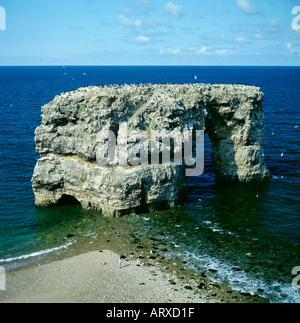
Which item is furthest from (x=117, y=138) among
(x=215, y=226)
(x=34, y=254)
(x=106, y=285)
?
(x=106, y=285)

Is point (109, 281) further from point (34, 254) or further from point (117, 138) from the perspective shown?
point (117, 138)

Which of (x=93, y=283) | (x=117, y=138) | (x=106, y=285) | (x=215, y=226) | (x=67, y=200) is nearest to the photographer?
(x=106, y=285)

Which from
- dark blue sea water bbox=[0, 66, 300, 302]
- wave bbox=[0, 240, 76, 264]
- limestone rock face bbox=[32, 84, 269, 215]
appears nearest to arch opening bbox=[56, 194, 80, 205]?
limestone rock face bbox=[32, 84, 269, 215]

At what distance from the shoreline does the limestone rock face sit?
614 cm

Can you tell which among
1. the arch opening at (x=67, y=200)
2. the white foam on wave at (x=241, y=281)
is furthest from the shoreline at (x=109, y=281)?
the arch opening at (x=67, y=200)

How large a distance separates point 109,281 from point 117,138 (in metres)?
12.9

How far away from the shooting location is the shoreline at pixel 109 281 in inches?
795

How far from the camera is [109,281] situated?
2183cm

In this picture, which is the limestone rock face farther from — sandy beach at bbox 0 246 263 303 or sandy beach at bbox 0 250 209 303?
sandy beach at bbox 0 246 263 303

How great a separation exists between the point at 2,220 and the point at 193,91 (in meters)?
22.2

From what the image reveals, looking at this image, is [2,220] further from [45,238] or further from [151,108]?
[151,108]

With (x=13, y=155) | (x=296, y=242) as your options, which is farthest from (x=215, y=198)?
(x=13, y=155)

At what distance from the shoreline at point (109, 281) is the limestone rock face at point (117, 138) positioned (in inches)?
242

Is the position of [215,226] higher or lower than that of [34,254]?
higher
